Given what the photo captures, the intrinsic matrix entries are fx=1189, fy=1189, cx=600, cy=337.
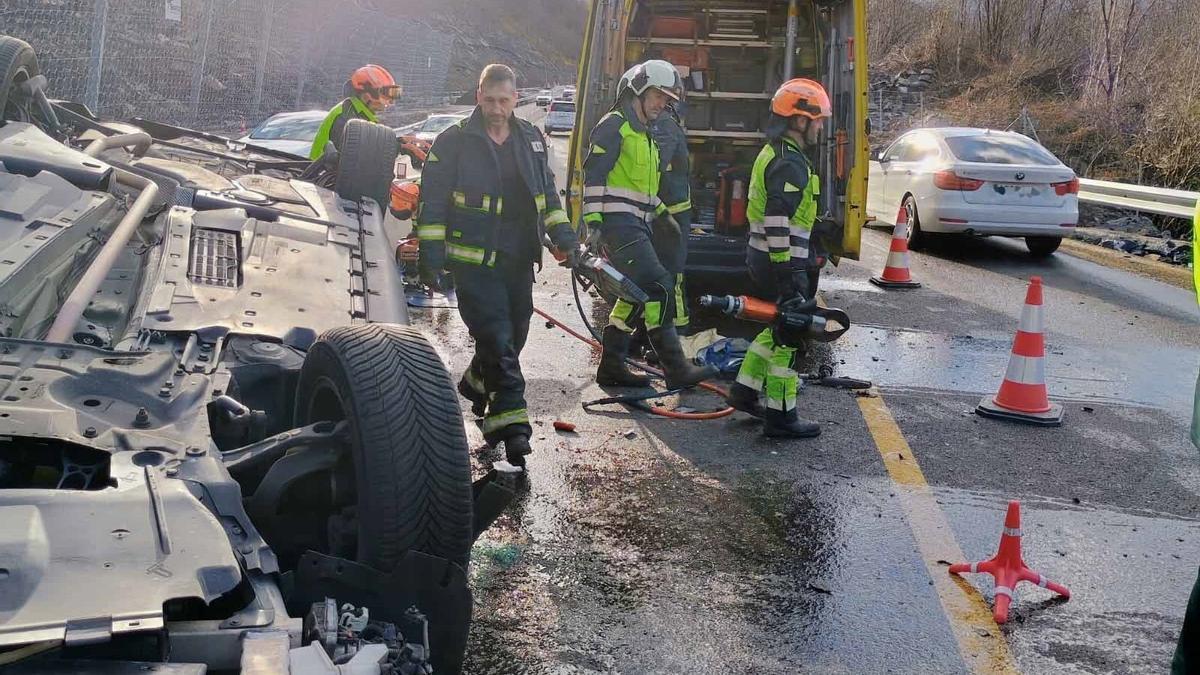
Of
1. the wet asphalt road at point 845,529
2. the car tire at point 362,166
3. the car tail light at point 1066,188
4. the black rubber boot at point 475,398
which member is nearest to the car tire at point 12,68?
the car tire at point 362,166

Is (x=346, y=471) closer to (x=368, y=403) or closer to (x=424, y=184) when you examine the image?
(x=368, y=403)

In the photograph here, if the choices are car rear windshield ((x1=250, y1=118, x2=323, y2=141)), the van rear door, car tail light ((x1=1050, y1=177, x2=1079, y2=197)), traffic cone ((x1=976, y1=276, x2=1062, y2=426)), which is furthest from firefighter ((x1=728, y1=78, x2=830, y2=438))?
car tail light ((x1=1050, y1=177, x2=1079, y2=197))

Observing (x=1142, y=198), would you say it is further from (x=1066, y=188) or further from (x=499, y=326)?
(x=499, y=326)

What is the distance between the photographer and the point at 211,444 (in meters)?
3.04

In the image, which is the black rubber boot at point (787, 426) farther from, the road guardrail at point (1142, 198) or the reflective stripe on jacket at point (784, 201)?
the road guardrail at point (1142, 198)

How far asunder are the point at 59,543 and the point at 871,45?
38.5 meters

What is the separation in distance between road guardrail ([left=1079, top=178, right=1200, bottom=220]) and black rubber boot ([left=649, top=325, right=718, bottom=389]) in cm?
882

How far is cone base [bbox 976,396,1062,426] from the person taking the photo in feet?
21.8

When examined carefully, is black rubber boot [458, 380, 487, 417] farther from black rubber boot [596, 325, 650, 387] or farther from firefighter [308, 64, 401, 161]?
firefighter [308, 64, 401, 161]

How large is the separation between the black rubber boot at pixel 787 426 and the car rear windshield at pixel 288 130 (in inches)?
304

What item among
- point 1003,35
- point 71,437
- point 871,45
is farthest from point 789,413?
point 871,45

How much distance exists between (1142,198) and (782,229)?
34.3ft

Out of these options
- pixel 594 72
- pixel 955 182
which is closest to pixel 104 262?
pixel 594 72

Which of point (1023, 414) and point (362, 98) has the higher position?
point (362, 98)
